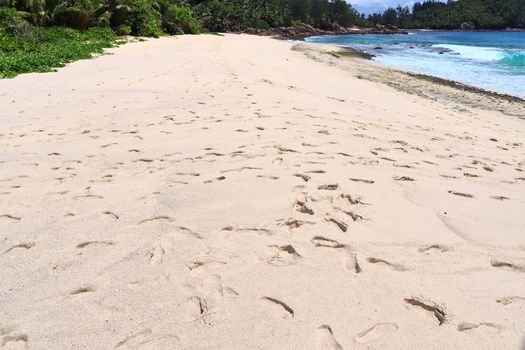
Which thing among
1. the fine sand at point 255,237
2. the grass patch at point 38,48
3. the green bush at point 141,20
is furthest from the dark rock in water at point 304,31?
the fine sand at point 255,237

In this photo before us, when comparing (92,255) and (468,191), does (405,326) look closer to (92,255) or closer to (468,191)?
(92,255)

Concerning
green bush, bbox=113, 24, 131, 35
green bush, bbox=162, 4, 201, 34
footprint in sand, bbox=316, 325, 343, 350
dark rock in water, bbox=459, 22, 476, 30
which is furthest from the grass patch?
dark rock in water, bbox=459, 22, 476, 30

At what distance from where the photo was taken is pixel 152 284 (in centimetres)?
243

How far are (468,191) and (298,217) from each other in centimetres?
186

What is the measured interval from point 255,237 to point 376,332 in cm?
108

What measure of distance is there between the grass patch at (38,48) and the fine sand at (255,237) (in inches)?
240

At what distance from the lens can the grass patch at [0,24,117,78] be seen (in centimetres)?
1123

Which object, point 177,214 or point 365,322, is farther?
point 177,214

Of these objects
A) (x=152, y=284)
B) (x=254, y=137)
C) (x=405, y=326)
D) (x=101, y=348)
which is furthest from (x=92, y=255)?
(x=254, y=137)

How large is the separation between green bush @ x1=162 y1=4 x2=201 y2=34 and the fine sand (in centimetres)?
2932

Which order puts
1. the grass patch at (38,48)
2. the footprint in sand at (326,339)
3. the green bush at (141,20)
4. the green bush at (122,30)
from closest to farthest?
the footprint in sand at (326,339), the grass patch at (38,48), the green bush at (122,30), the green bush at (141,20)

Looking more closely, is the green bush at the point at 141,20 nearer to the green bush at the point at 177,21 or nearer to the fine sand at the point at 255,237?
the green bush at the point at 177,21

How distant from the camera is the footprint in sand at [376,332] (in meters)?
2.03

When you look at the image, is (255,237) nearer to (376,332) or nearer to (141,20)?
(376,332)
